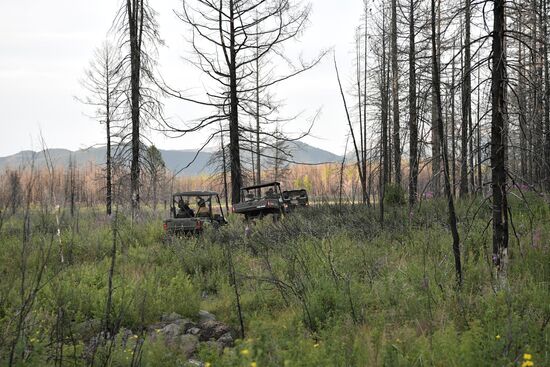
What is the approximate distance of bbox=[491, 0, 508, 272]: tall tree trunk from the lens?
595 cm

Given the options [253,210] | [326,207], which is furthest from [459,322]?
[253,210]

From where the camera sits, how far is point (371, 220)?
11414 mm

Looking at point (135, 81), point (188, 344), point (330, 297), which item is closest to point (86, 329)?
point (188, 344)

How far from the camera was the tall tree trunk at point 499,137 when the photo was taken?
19.5 feet

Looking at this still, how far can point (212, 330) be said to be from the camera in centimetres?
579

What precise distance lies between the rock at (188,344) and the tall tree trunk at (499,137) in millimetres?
4070

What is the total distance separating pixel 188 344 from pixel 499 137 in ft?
15.5

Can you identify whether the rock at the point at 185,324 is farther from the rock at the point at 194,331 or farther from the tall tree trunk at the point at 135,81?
the tall tree trunk at the point at 135,81

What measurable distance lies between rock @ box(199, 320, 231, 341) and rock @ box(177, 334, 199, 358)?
43 cm

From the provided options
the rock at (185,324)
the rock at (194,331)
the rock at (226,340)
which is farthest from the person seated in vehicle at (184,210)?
the rock at (226,340)

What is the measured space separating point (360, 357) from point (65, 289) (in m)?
4.50

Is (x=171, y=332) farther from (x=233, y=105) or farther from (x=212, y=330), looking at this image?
(x=233, y=105)

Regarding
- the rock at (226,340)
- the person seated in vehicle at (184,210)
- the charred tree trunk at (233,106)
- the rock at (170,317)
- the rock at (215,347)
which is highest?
the charred tree trunk at (233,106)

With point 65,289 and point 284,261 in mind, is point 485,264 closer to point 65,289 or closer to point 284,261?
point 284,261
